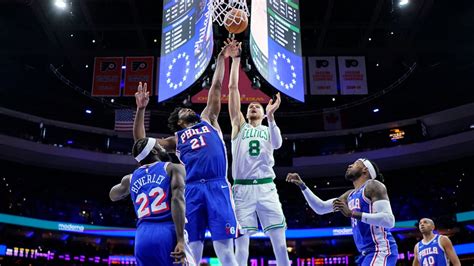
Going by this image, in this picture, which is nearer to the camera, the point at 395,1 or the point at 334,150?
the point at 395,1

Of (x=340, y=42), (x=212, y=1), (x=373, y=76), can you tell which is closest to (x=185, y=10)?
(x=212, y=1)

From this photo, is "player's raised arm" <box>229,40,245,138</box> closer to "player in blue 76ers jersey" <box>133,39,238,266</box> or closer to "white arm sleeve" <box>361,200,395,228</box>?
"player in blue 76ers jersey" <box>133,39,238,266</box>

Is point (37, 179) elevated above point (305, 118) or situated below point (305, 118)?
below

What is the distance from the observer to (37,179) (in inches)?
1055

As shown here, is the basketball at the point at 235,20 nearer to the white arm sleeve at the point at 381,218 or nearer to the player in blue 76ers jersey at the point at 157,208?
the player in blue 76ers jersey at the point at 157,208

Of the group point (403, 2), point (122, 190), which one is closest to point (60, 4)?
point (403, 2)

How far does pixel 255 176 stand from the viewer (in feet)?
19.9

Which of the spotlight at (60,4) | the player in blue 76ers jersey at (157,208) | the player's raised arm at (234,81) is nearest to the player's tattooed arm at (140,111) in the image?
the player in blue 76ers jersey at (157,208)

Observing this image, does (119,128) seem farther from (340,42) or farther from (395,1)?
(395,1)

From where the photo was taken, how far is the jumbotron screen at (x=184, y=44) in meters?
8.04

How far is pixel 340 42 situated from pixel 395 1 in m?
3.59

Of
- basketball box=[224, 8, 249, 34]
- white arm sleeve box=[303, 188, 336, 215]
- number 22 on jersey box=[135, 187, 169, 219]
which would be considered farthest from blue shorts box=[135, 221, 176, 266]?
basketball box=[224, 8, 249, 34]

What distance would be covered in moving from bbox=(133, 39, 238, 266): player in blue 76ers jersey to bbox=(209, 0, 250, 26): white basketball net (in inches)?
71.5

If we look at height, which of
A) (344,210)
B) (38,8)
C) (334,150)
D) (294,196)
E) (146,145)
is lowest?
(344,210)
